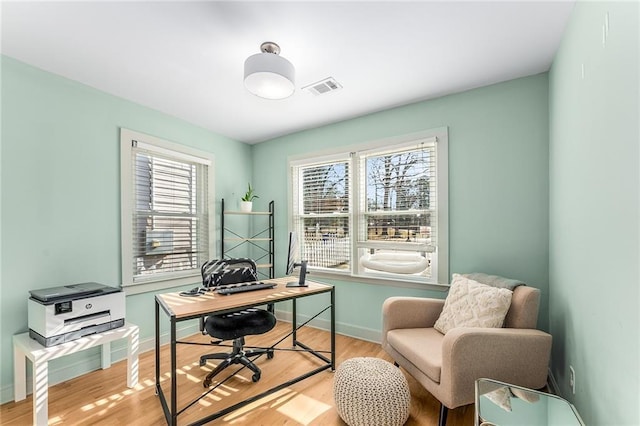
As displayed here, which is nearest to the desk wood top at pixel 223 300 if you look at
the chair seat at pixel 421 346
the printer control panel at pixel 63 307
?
the printer control panel at pixel 63 307

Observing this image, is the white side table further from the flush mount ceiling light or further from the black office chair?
the flush mount ceiling light

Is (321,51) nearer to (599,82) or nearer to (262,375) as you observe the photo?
(599,82)

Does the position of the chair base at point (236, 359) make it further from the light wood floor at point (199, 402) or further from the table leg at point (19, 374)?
the table leg at point (19, 374)

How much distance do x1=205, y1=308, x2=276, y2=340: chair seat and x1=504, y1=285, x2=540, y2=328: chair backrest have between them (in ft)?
5.78

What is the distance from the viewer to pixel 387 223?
10.1ft

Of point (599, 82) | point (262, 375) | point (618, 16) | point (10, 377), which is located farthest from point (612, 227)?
point (10, 377)

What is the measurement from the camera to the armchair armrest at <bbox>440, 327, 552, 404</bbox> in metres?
1.60

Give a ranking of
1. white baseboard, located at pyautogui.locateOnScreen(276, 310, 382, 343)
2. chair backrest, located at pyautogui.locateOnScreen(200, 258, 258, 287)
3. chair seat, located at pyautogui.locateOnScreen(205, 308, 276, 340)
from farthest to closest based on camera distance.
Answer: white baseboard, located at pyautogui.locateOnScreen(276, 310, 382, 343), chair backrest, located at pyautogui.locateOnScreen(200, 258, 258, 287), chair seat, located at pyautogui.locateOnScreen(205, 308, 276, 340)

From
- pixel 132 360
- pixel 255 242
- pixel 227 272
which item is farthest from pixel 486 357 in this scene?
pixel 255 242

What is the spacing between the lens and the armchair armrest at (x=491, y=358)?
5.25 ft

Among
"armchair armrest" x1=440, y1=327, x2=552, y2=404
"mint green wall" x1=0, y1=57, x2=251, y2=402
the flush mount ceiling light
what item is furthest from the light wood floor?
the flush mount ceiling light

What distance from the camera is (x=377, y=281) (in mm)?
3047

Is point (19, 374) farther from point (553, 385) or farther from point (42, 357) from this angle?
point (553, 385)

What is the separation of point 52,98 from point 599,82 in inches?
139
